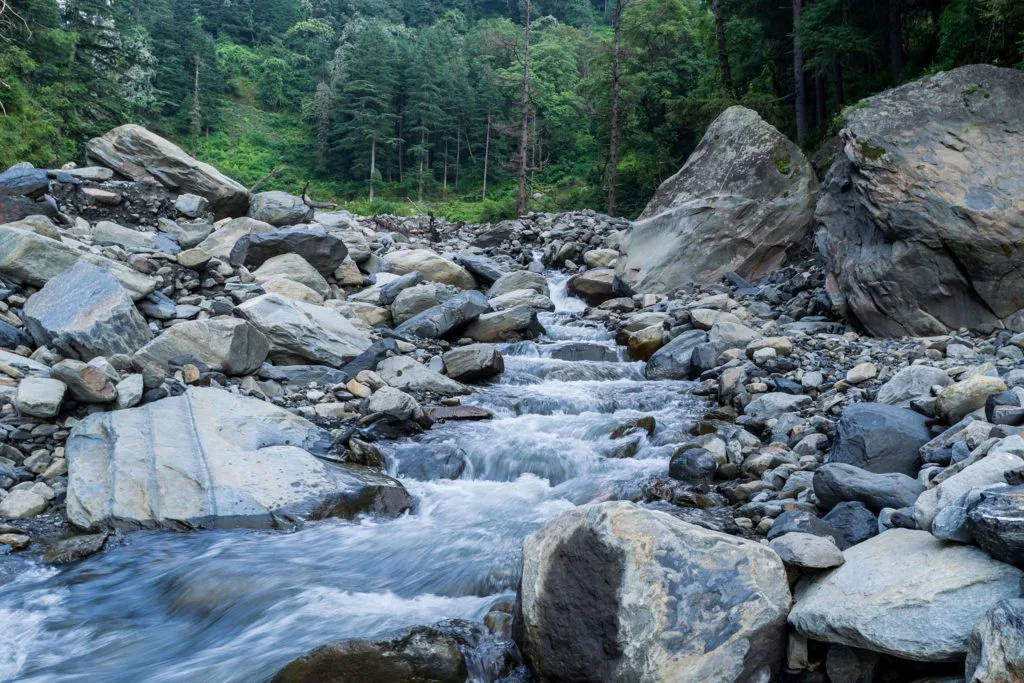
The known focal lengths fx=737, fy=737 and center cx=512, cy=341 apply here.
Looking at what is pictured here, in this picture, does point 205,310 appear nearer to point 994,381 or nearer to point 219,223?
point 219,223

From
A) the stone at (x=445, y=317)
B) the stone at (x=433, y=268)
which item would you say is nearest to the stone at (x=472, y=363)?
the stone at (x=445, y=317)

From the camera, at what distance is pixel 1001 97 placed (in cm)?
1048

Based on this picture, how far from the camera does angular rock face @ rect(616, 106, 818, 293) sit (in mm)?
14445

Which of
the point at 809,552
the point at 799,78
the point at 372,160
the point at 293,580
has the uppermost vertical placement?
the point at 799,78

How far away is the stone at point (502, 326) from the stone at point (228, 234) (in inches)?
179

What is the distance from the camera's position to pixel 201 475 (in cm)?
596

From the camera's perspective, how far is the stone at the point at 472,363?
9961 millimetres

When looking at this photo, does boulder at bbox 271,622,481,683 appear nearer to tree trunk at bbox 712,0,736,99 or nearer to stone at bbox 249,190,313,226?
stone at bbox 249,190,313,226

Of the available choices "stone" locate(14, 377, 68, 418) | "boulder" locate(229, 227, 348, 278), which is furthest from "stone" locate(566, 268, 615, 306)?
"stone" locate(14, 377, 68, 418)

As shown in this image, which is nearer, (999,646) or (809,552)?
(999,646)

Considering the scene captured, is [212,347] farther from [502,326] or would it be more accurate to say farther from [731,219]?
[731,219]

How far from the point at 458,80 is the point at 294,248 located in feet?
126

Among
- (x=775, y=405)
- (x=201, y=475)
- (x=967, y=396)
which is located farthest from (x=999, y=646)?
(x=201, y=475)

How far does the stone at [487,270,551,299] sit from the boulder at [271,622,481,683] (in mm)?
10908
